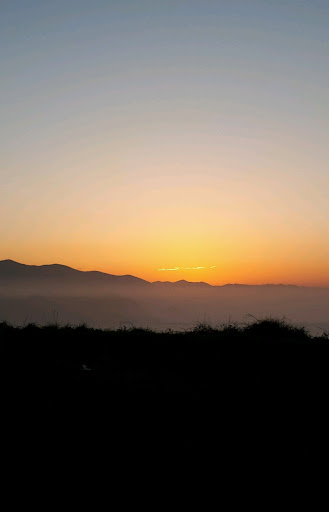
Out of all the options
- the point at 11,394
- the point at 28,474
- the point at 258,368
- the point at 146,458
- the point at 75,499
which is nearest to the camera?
the point at 75,499

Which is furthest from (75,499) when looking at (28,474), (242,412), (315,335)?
(315,335)

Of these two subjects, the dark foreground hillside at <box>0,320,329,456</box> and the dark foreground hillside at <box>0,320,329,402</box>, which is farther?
the dark foreground hillside at <box>0,320,329,402</box>

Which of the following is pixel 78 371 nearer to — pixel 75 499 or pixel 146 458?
pixel 146 458

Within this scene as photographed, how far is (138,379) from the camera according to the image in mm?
11680

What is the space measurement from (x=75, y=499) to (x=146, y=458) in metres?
1.44

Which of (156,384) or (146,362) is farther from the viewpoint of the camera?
(146,362)

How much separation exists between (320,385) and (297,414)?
2386mm

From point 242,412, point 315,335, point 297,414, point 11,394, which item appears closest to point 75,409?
point 11,394

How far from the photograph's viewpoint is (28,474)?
6945 mm

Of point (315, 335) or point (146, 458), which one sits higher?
point (315, 335)

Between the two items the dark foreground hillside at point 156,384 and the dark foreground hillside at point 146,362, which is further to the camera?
the dark foreground hillside at point 146,362

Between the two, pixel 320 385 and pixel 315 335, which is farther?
pixel 315 335

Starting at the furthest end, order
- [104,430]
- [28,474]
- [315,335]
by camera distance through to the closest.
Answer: [315,335] < [104,430] < [28,474]

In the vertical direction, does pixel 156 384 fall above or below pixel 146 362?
below
